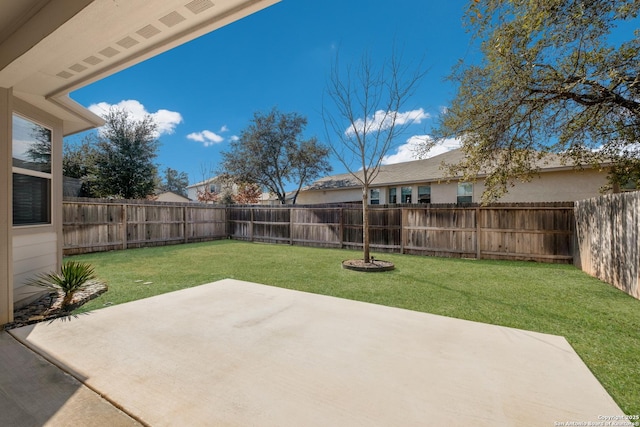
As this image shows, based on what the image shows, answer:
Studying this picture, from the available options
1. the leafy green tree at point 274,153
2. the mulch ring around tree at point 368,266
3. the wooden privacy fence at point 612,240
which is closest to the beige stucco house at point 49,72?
the mulch ring around tree at point 368,266

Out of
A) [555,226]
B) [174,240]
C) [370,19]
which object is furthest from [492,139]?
[174,240]

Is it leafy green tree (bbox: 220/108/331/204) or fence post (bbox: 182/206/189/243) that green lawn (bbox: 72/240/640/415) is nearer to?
fence post (bbox: 182/206/189/243)

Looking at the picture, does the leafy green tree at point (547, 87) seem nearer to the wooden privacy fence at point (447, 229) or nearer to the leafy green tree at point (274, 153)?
the wooden privacy fence at point (447, 229)

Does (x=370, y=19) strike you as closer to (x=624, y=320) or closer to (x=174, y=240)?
(x=624, y=320)

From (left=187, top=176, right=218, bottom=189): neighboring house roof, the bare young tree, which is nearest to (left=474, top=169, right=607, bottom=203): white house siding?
the bare young tree

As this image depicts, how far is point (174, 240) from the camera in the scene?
38.7ft

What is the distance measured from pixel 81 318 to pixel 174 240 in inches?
351

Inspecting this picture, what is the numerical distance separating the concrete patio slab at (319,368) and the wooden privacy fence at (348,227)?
584 cm

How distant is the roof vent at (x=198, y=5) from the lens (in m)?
2.04

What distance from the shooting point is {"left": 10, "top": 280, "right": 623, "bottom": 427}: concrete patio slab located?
5.90ft

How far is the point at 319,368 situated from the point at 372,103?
21.0ft

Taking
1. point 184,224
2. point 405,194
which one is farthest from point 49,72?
point 405,194

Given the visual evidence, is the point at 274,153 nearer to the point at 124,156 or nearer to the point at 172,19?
the point at 124,156

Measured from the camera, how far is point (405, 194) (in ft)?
48.2
